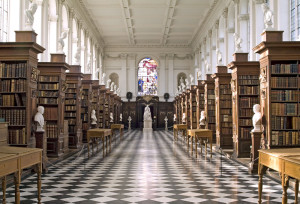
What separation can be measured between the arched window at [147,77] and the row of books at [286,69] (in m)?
28.5

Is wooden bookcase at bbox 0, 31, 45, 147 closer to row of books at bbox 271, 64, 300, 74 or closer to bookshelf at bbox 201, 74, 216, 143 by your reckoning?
row of books at bbox 271, 64, 300, 74

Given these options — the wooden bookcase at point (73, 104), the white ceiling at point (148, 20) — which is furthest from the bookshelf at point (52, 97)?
the white ceiling at point (148, 20)

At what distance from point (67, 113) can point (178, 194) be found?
8.80 m

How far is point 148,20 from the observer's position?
92.8 feet

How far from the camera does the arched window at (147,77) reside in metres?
37.3

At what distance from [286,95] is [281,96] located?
12 centimetres

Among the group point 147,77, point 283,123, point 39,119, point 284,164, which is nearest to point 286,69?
point 283,123

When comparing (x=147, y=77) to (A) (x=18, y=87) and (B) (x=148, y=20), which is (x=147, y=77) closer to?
(B) (x=148, y=20)

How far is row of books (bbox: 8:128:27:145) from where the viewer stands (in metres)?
8.86

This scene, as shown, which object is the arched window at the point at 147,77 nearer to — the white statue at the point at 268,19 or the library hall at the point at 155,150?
the library hall at the point at 155,150

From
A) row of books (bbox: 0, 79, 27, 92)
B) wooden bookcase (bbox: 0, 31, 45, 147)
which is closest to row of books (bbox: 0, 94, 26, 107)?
wooden bookcase (bbox: 0, 31, 45, 147)

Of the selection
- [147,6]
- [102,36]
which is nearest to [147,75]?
[102,36]

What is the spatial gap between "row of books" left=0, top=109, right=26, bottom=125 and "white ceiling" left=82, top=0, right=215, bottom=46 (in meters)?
15.8

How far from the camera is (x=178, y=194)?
21.4 ft
